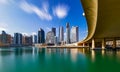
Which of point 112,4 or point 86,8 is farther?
point 86,8

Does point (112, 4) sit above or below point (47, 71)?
above

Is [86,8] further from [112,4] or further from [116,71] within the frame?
[116,71]

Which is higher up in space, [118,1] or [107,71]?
[118,1]

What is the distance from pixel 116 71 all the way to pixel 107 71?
98 centimetres

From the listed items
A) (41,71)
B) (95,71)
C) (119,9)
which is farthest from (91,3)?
(41,71)

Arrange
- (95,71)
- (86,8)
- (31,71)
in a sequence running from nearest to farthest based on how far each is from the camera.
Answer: (95,71), (31,71), (86,8)

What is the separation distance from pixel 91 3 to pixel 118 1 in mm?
3484

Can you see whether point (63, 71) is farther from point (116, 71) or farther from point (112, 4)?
point (112, 4)

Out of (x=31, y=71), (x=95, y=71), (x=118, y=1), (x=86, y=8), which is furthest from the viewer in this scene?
(x=86, y=8)

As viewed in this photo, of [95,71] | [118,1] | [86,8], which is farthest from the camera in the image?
[86,8]

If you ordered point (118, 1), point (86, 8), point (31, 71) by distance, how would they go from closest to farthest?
1. point (31, 71)
2. point (118, 1)
3. point (86, 8)

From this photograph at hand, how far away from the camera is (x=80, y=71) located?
1869 centimetres

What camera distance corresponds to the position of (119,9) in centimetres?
2745

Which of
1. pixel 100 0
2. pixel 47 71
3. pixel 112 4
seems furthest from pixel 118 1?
pixel 47 71
